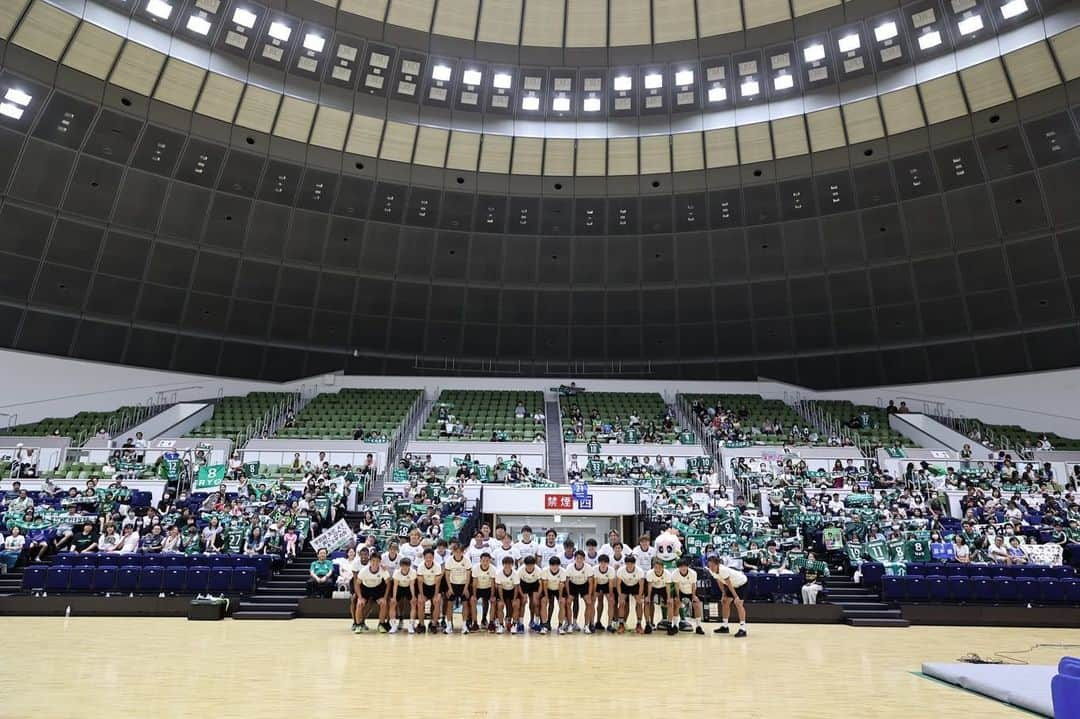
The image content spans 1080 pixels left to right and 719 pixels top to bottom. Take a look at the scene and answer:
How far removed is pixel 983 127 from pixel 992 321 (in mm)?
6564

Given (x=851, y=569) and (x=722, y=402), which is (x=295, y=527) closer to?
(x=851, y=569)

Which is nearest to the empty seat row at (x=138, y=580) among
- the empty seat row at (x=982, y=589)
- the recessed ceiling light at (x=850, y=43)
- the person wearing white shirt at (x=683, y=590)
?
the person wearing white shirt at (x=683, y=590)

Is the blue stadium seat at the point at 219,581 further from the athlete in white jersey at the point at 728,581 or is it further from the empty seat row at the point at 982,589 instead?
the empty seat row at the point at 982,589

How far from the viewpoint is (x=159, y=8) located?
832 inches

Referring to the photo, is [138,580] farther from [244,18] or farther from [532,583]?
[244,18]

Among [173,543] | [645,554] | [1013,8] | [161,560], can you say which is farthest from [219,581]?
[1013,8]

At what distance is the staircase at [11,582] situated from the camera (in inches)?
524

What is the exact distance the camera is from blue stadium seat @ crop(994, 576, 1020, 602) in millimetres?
13312

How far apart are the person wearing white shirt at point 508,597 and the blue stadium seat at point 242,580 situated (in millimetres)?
5100

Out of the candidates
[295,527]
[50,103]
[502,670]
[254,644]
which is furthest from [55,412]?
[502,670]

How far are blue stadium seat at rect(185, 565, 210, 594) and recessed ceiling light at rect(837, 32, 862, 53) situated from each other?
22.8 m

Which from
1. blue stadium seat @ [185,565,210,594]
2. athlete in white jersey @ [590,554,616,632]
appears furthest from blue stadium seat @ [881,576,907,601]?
blue stadium seat @ [185,565,210,594]

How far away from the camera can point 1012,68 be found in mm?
21344

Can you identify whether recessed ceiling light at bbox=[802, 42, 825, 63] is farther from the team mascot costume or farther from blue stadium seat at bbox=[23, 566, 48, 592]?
blue stadium seat at bbox=[23, 566, 48, 592]
